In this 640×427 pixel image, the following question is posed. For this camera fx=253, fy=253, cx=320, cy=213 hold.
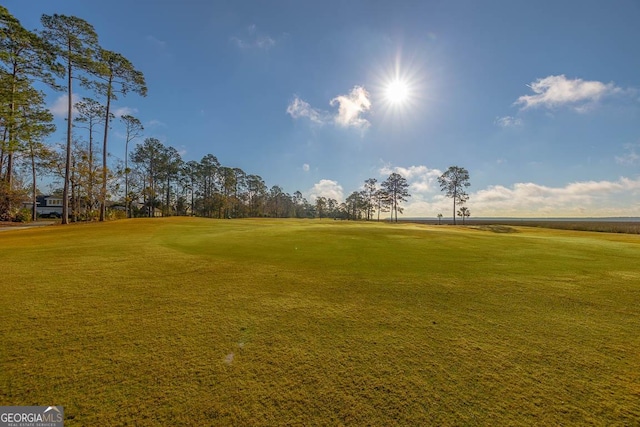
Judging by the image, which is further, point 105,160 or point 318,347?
point 105,160

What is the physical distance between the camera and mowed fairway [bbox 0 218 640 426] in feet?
8.41

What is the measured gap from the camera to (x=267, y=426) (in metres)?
2.37

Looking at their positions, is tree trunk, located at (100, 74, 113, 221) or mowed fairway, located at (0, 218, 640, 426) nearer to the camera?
mowed fairway, located at (0, 218, 640, 426)

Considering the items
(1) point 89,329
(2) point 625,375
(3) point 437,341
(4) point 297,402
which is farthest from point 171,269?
(2) point 625,375

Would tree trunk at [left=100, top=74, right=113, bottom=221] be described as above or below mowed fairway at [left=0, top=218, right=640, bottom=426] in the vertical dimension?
above

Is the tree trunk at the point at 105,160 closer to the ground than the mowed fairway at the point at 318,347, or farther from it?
farther from it

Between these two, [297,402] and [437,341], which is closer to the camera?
[297,402]

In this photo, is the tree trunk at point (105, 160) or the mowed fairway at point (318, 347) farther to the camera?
the tree trunk at point (105, 160)

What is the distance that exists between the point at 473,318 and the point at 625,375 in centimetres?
181

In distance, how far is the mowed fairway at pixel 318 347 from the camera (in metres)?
2.56

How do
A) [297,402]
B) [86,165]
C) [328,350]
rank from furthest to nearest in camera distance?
[86,165]
[328,350]
[297,402]

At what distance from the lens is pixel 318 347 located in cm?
363

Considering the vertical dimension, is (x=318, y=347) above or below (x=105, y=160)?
below

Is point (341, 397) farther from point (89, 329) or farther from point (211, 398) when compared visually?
point (89, 329)
